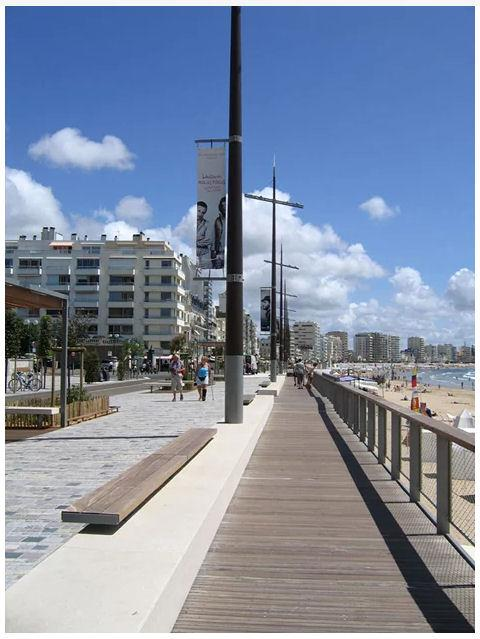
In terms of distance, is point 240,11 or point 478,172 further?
point 240,11

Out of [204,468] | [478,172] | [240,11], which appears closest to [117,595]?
[204,468]

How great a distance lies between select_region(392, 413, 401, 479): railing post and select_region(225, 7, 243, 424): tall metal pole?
4.74 metres

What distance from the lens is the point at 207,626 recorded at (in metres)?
3.63

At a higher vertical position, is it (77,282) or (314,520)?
(77,282)

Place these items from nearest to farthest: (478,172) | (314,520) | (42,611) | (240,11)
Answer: (42,611)
(478,172)
(314,520)
(240,11)

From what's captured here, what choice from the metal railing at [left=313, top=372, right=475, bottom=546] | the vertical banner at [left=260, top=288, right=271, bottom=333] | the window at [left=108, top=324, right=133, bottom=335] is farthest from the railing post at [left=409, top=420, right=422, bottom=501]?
the window at [left=108, top=324, right=133, bottom=335]

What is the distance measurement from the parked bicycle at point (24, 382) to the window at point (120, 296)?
59688mm

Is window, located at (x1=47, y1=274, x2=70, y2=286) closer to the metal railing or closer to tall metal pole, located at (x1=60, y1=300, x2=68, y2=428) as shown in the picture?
tall metal pole, located at (x1=60, y1=300, x2=68, y2=428)

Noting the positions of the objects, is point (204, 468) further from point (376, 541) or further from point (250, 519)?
point (376, 541)

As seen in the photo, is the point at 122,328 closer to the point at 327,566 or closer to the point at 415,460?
the point at 415,460

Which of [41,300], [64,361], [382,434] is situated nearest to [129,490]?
[382,434]

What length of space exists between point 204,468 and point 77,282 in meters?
87.7

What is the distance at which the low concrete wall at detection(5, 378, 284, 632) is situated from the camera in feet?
10.7

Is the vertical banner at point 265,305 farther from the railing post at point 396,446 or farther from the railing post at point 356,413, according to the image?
the railing post at point 396,446
